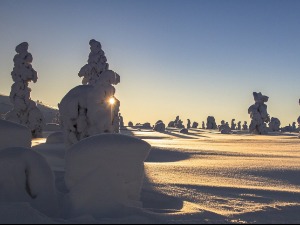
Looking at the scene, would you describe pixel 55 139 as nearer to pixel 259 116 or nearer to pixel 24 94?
pixel 24 94

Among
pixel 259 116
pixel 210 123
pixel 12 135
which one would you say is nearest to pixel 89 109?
pixel 12 135

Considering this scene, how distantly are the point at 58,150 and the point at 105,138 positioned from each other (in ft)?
24.9

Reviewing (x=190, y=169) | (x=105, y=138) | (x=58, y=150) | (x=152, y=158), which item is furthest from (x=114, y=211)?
(x=58, y=150)

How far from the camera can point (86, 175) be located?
13.4 feet

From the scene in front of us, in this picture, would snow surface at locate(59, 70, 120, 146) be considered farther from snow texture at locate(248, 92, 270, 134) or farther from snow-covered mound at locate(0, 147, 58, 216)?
snow texture at locate(248, 92, 270, 134)

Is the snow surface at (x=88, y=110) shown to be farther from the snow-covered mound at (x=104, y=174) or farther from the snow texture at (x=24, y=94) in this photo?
the snow texture at (x=24, y=94)

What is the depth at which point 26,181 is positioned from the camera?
14.7ft

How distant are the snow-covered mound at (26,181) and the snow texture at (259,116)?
32497mm

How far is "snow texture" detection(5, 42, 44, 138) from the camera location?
22406 millimetres

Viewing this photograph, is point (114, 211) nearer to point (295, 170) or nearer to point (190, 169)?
point (190, 169)

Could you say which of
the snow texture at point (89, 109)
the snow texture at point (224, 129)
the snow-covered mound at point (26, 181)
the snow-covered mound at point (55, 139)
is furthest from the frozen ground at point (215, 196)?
the snow texture at point (224, 129)

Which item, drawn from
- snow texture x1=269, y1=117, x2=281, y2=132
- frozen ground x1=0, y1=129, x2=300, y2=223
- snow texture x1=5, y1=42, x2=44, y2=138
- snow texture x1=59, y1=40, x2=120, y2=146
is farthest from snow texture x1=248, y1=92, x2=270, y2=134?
frozen ground x1=0, y1=129, x2=300, y2=223

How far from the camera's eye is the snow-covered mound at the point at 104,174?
3943mm

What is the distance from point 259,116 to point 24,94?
2084 cm
